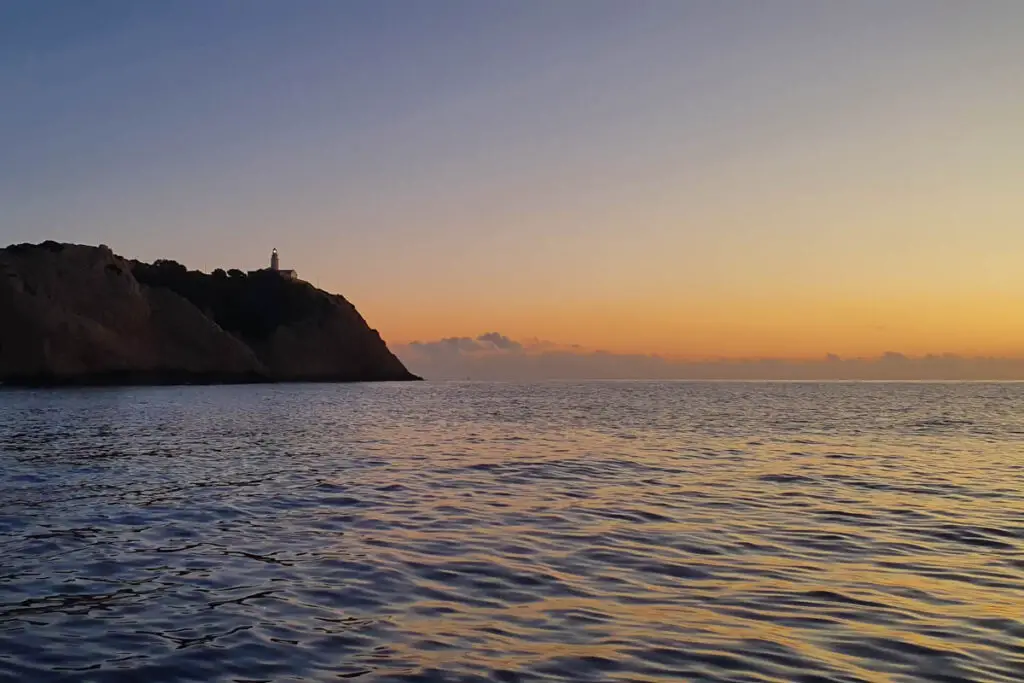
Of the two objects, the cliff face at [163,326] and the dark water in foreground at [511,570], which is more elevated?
the cliff face at [163,326]

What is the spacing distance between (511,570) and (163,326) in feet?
325

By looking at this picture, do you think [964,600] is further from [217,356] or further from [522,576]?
[217,356]

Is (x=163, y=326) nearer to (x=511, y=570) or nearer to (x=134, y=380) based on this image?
(x=134, y=380)

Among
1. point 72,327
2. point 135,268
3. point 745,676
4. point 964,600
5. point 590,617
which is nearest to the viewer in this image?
point 745,676

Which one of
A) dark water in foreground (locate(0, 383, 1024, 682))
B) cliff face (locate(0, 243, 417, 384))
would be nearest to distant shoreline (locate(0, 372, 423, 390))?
cliff face (locate(0, 243, 417, 384))

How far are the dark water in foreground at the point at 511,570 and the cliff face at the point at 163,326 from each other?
74.1 m

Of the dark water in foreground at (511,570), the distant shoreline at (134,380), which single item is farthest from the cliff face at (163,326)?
the dark water in foreground at (511,570)

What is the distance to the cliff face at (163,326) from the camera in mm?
84688

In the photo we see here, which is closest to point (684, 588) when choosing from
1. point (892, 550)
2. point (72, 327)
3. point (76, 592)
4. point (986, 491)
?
point (892, 550)

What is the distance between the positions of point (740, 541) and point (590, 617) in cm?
387

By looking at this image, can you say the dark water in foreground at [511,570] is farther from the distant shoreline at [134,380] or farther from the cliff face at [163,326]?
the cliff face at [163,326]

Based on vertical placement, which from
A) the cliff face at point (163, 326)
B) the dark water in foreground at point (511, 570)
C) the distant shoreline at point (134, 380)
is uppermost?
the cliff face at point (163, 326)

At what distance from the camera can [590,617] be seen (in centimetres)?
700

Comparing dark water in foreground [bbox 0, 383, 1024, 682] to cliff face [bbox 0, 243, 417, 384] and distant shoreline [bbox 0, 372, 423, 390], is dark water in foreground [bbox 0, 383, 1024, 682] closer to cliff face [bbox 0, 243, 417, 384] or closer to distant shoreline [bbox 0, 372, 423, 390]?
distant shoreline [bbox 0, 372, 423, 390]
